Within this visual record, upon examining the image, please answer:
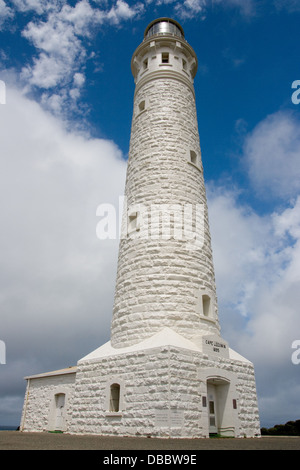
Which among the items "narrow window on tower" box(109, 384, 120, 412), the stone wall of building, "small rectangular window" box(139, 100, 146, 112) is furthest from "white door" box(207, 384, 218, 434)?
"small rectangular window" box(139, 100, 146, 112)

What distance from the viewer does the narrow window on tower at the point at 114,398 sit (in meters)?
11.4

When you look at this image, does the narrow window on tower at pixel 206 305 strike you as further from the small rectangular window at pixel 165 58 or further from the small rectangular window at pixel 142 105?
the small rectangular window at pixel 165 58

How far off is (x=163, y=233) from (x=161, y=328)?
149 inches

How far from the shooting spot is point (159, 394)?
9.81 meters

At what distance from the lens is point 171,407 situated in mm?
9539

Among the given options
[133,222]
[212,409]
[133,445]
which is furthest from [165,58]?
[133,445]

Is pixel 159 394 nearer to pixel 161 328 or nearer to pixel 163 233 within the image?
pixel 161 328

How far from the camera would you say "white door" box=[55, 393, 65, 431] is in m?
15.0

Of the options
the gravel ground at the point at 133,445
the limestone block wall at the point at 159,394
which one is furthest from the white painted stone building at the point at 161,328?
the gravel ground at the point at 133,445

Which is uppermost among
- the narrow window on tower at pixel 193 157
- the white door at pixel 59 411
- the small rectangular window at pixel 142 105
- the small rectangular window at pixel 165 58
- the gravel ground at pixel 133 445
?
the small rectangular window at pixel 165 58

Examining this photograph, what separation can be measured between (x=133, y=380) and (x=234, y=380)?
3884 millimetres

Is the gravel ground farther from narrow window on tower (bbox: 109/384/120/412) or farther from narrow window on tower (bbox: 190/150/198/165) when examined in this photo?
narrow window on tower (bbox: 190/150/198/165)

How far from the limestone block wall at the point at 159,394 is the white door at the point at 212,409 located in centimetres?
44

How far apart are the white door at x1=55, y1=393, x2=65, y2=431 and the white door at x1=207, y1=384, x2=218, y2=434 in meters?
7.13
